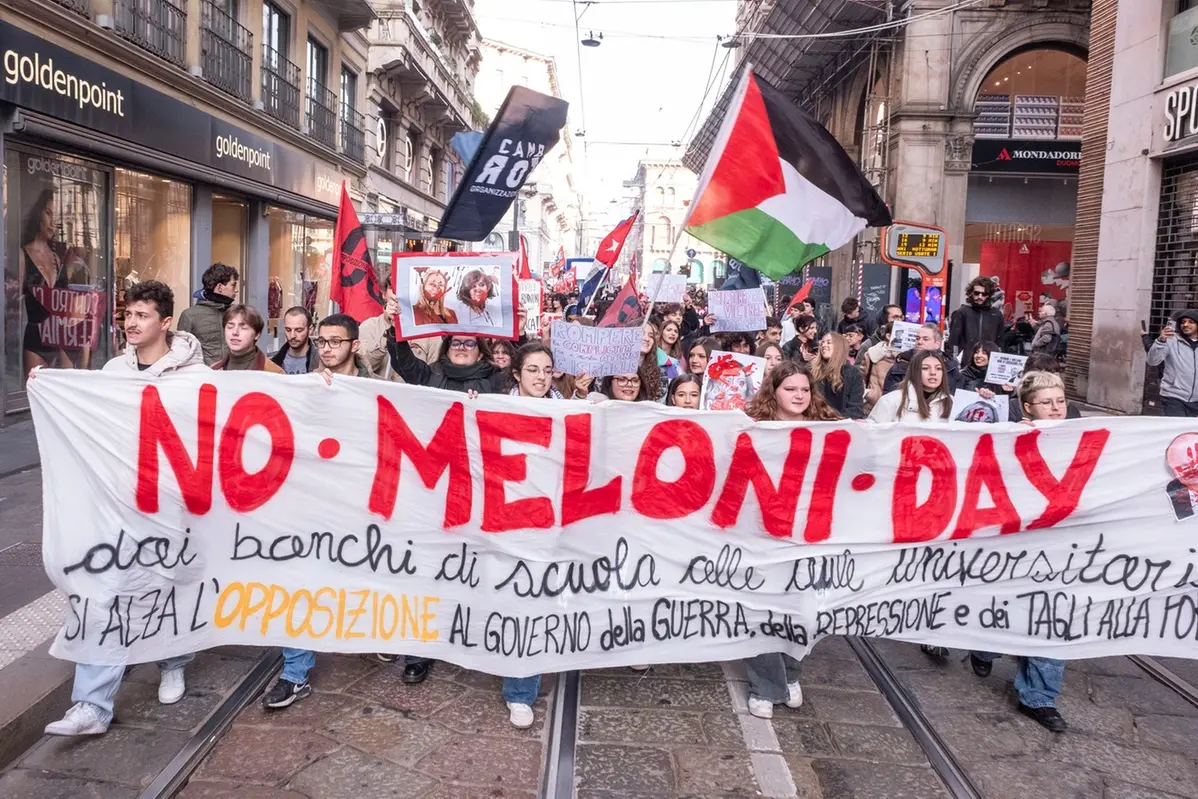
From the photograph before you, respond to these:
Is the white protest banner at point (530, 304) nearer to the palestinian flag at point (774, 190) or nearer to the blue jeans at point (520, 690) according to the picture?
the palestinian flag at point (774, 190)

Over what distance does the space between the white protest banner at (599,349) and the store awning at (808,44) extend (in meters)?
16.2

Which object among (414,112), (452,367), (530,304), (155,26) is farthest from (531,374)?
(414,112)

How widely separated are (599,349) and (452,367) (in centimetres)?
89

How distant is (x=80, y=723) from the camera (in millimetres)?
3738

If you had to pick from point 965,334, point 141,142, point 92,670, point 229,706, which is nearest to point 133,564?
point 92,670

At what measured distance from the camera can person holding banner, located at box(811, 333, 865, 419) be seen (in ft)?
23.4

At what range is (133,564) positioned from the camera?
154 inches

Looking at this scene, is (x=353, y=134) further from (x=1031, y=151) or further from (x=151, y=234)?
(x=1031, y=151)

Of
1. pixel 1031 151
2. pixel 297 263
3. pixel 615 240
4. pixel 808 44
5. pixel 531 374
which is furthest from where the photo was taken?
pixel 808 44

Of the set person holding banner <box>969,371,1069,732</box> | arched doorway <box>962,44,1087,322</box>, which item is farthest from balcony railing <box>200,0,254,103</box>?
arched doorway <box>962,44,1087,322</box>

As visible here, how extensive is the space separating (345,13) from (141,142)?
9.86m

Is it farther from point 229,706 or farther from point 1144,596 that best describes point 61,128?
point 1144,596

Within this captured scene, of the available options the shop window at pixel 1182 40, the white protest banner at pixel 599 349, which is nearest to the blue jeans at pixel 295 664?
the white protest banner at pixel 599 349

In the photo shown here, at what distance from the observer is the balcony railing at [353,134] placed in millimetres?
22916
